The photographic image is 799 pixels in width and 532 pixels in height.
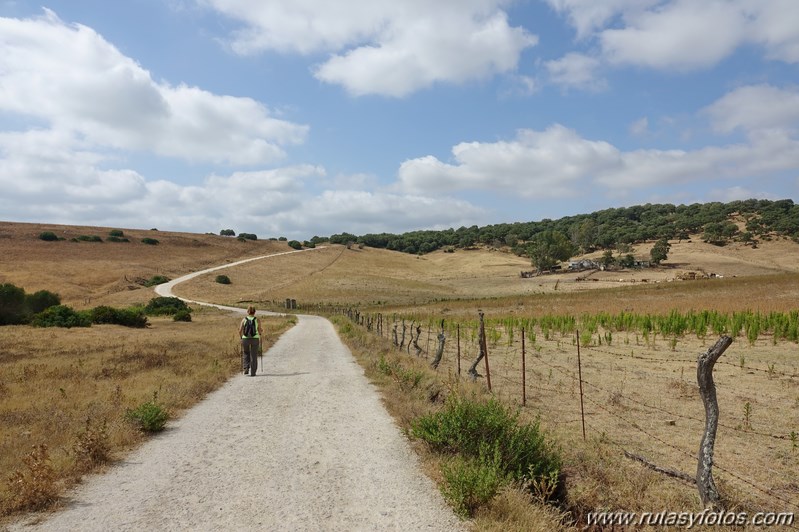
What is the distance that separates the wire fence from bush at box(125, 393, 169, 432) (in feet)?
24.6

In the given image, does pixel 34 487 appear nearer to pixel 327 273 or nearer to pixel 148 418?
pixel 148 418

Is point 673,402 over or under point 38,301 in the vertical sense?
over

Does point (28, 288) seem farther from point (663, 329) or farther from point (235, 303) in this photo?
point (663, 329)

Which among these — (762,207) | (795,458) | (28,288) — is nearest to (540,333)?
(795,458)

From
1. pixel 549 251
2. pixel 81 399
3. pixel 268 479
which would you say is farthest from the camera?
pixel 549 251

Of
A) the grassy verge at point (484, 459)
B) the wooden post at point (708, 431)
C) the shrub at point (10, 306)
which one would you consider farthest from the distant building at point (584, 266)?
the wooden post at point (708, 431)

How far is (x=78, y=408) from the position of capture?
10727 mm

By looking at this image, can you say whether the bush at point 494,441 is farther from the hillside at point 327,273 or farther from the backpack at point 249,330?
the hillside at point 327,273

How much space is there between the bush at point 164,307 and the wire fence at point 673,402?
38698 millimetres

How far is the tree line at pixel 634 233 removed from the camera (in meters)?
126

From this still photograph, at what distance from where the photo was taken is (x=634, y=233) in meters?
146

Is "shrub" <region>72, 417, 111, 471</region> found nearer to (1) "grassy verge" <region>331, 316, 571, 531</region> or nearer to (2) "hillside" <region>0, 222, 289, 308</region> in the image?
(1) "grassy verge" <region>331, 316, 571, 531</region>

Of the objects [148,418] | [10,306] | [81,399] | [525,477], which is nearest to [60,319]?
[10,306]

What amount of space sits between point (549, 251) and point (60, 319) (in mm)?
100088
